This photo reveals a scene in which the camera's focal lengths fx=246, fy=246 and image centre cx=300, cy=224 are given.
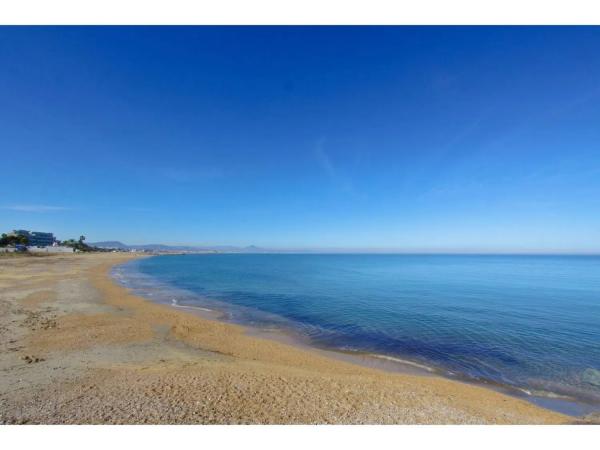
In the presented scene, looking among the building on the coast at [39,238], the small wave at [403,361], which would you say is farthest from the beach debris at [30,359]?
the building on the coast at [39,238]

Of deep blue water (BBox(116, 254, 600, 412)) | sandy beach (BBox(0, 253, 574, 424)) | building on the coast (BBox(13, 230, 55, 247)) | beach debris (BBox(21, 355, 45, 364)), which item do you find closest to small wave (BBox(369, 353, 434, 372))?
deep blue water (BBox(116, 254, 600, 412))

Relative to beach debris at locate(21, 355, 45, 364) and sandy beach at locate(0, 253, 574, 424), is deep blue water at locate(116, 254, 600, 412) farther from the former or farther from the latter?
beach debris at locate(21, 355, 45, 364)

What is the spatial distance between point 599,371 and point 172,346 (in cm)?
1850

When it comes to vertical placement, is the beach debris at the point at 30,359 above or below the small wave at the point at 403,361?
above

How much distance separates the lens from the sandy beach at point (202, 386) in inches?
221

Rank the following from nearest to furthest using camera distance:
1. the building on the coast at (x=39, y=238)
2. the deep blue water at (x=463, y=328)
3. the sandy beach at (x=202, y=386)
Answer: the sandy beach at (x=202, y=386)
the deep blue water at (x=463, y=328)
the building on the coast at (x=39, y=238)

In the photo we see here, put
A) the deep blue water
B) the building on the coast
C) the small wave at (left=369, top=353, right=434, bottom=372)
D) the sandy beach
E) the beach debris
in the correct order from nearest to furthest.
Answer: the sandy beach → the beach debris → the deep blue water → the small wave at (left=369, top=353, right=434, bottom=372) → the building on the coast

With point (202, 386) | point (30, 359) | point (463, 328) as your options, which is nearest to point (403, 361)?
point (463, 328)

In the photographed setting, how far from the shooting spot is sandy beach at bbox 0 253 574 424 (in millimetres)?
5609

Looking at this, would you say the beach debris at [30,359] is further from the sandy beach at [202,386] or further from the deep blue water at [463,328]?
the deep blue water at [463,328]

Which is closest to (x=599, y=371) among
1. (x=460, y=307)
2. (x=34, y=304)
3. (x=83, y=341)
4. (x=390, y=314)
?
(x=390, y=314)

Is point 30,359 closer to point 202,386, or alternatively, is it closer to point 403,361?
point 202,386

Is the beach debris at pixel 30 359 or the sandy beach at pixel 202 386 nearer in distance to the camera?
the sandy beach at pixel 202 386

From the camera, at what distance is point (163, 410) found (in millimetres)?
5562
